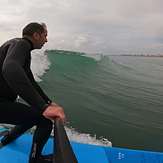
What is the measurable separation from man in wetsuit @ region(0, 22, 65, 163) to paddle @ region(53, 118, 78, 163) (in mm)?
120

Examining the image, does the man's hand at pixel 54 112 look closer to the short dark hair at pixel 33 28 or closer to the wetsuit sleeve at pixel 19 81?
the wetsuit sleeve at pixel 19 81

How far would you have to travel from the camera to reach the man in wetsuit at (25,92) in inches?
91.1

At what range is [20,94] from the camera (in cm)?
232

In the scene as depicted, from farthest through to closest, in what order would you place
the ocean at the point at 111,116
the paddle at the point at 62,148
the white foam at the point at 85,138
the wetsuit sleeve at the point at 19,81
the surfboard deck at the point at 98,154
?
the ocean at the point at 111,116
the white foam at the point at 85,138
the surfboard deck at the point at 98,154
the wetsuit sleeve at the point at 19,81
the paddle at the point at 62,148

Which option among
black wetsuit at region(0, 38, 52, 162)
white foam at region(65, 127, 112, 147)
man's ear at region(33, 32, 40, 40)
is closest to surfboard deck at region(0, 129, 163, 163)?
black wetsuit at region(0, 38, 52, 162)

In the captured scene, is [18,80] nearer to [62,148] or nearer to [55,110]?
Answer: [55,110]

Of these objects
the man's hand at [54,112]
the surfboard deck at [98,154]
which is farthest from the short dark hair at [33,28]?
the surfboard deck at [98,154]

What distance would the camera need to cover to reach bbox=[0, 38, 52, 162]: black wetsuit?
2312 mm

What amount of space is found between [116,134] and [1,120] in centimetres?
556

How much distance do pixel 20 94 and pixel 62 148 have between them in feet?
1.96

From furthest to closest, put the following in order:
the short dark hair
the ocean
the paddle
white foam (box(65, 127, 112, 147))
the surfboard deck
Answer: the ocean, white foam (box(65, 127, 112, 147)), the surfboard deck, the short dark hair, the paddle

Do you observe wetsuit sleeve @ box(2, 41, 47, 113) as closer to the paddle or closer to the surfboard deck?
the paddle

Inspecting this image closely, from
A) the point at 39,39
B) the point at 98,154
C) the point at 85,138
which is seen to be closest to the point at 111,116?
the point at 85,138

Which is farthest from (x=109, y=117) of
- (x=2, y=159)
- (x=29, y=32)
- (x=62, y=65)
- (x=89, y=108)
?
(x=62, y=65)
